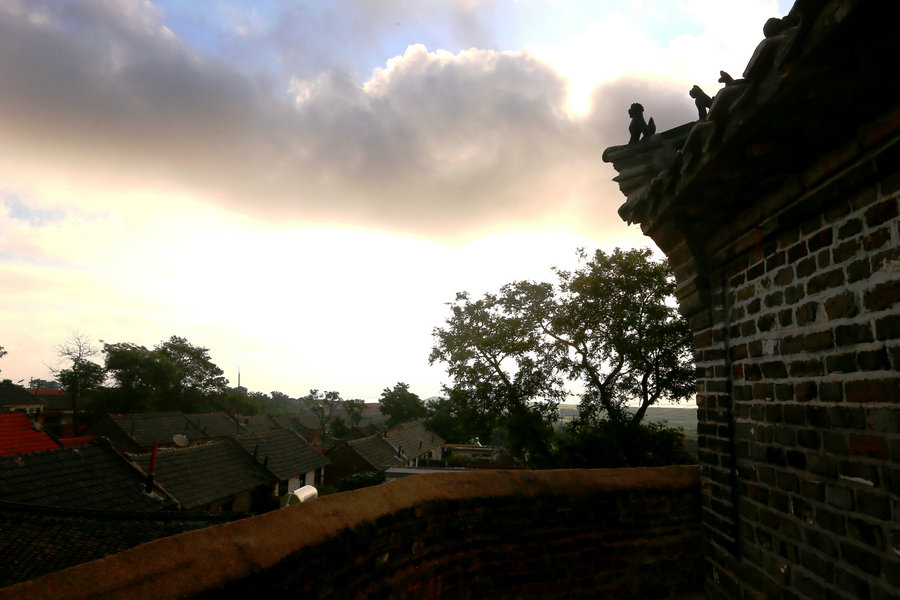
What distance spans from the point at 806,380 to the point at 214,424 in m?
54.3

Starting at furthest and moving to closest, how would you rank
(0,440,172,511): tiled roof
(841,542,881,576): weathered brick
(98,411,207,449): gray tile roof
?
(98,411,207,449): gray tile roof < (0,440,172,511): tiled roof < (841,542,881,576): weathered brick

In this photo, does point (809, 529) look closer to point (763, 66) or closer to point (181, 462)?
point (763, 66)

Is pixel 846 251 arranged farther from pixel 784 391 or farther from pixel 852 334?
pixel 784 391

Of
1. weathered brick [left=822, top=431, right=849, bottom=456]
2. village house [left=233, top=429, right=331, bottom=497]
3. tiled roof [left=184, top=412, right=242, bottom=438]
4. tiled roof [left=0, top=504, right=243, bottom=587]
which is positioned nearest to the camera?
weathered brick [left=822, top=431, right=849, bottom=456]

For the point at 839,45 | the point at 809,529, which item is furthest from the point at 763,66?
the point at 809,529

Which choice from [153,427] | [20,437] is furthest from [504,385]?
[153,427]

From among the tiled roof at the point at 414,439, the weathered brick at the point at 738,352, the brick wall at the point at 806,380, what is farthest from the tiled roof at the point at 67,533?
the tiled roof at the point at 414,439

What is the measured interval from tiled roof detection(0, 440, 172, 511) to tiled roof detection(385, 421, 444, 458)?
1229 inches

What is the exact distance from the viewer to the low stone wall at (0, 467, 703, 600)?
1.86 meters

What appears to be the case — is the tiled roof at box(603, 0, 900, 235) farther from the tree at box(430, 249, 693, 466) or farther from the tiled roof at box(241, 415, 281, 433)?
the tiled roof at box(241, 415, 281, 433)

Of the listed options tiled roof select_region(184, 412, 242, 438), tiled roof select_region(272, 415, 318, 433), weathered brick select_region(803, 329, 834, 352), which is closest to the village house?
tiled roof select_region(184, 412, 242, 438)

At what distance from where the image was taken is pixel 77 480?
15.9 metres

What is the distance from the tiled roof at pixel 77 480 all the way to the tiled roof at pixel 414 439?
102ft

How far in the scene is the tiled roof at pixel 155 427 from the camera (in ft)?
124
